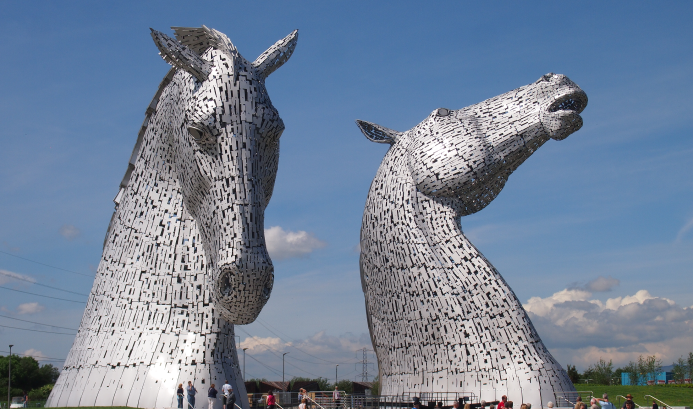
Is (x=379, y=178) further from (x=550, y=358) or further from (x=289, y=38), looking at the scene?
(x=289, y=38)

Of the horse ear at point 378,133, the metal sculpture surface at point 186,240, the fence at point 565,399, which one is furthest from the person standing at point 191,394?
the horse ear at point 378,133

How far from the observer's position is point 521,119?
12.9 m

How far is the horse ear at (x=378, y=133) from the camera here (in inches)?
582

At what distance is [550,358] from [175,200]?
723 centimetres

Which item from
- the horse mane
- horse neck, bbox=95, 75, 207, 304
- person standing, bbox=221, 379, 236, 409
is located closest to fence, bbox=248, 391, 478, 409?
person standing, bbox=221, 379, 236, 409

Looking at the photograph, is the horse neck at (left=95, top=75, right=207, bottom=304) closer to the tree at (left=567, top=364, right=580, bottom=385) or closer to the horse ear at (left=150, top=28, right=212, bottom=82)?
the horse ear at (left=150, top=28, right=212, bottom=82)

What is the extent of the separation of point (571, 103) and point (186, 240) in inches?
339

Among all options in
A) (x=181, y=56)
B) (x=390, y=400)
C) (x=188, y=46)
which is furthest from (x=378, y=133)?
(x=181, y=56)

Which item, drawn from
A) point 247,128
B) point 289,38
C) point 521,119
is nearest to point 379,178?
point 521,119

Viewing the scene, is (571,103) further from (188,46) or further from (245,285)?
(245,285)

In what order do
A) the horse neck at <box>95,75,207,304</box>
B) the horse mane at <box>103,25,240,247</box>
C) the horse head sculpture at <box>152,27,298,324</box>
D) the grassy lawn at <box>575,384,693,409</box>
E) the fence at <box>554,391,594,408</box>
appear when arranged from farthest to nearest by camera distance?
the grassy lawn at <box>575,384,693,409</box> < the fence at <box>554,391,594,408</box> < the horse neck at <box>95,75,207,304</box> < the horse mane at <box>103,25,240,247</box> < the horse head sculpture at <box>152,27,298,324</box>

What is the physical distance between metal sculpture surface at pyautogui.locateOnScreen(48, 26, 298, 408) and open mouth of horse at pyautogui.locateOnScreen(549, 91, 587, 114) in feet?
21.9

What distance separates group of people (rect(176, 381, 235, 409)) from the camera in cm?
727

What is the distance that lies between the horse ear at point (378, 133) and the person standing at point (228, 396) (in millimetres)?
8254
